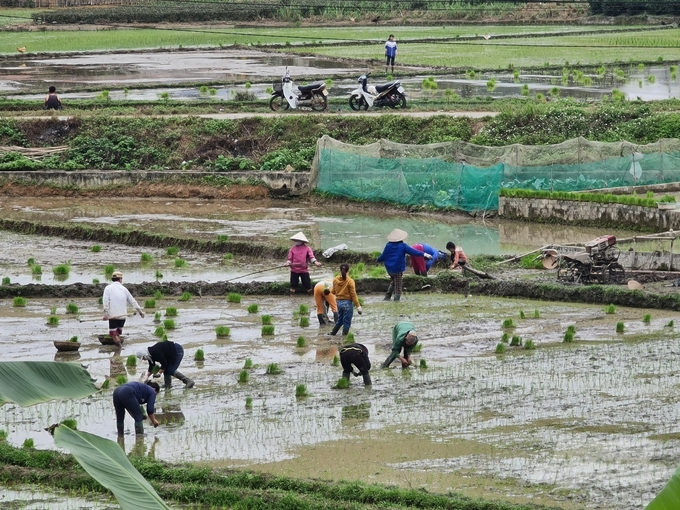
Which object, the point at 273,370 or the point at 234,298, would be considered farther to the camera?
the point at 234,298

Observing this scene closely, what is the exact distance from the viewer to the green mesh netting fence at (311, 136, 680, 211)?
2464 cm

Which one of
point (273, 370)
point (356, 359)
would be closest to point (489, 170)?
point (273, 370)

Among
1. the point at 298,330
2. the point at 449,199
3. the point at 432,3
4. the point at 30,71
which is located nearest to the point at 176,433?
the point at 298,330

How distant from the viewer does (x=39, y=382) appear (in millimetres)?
4609

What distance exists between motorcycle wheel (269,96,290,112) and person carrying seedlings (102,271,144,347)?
17.9 meters

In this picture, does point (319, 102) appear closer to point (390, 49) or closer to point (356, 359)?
point (390, 49)

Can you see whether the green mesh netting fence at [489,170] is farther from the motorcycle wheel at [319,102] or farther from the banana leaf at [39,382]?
the banana leaf at [39,382]

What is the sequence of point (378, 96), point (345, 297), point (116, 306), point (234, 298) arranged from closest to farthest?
point (116, 306) → point (345, 297) → point (234, 298) → point (378, 96)

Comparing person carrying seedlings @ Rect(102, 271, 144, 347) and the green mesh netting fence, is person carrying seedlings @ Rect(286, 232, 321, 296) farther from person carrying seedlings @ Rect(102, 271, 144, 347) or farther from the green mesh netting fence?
the green mesh netting fence

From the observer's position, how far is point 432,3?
73.4 m

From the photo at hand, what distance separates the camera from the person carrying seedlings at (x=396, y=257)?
56.2 feet

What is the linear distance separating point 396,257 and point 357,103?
15.5 metres

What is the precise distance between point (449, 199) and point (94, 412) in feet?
44.9

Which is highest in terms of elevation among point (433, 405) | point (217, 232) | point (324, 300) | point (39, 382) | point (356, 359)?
point (39, 382)
